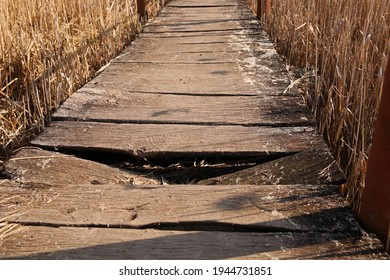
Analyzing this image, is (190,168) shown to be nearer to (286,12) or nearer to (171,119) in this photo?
(171,119)

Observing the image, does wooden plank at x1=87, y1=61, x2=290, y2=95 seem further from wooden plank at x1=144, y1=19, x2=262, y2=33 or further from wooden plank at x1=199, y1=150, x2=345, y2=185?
wooden plank at x1=144, y1=19, x2=262, y2=33

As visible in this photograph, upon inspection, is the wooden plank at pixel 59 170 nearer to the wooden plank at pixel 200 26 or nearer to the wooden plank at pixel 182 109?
the wooden plank at pixel 182 109

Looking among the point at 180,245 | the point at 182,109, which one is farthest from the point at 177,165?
the point at 180,245

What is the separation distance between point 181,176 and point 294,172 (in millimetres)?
443

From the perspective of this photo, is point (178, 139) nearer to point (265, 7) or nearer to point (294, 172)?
point (294, 172)

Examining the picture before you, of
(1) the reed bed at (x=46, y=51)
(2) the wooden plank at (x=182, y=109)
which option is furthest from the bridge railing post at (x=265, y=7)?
(2) the wooden plank at (x=182, y=109)

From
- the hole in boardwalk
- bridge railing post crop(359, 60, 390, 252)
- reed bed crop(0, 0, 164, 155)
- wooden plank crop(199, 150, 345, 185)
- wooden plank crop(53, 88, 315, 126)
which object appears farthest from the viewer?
reed bed crop(0, 0, 164, 155)

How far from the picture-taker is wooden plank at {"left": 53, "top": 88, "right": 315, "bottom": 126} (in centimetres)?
203

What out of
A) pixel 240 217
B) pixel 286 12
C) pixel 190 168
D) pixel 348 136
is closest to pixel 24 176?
pixel 190 168

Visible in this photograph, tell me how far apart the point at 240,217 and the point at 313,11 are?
2.26 metres

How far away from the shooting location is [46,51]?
293 centimetres

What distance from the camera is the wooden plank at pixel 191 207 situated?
1.31 metres

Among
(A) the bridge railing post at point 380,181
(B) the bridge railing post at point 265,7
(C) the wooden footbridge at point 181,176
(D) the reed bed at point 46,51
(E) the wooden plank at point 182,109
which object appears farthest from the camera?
(B) the bridge railing post at point 265,7

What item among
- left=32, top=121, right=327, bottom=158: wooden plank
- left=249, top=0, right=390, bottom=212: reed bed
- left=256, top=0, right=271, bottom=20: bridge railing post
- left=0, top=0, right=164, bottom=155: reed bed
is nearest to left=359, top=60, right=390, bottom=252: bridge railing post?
left=249, top=0, right=390, bottom=212: reed bed
